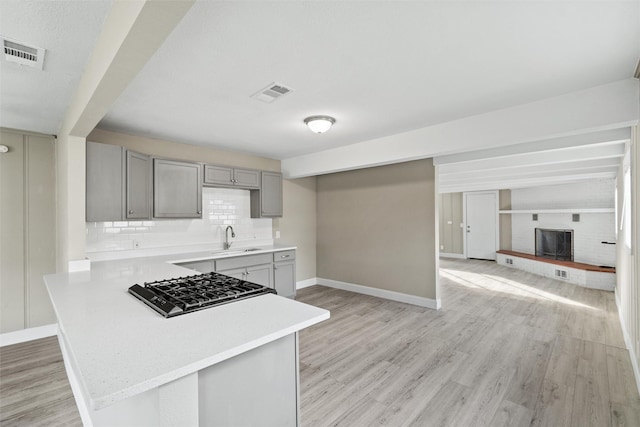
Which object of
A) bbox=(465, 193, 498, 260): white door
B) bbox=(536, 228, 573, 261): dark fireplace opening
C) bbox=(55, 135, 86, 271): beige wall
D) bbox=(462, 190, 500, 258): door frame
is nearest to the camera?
bbox=(55, 135, 86, 271): beige wall

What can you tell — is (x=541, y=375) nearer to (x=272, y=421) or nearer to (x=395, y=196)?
(x=272, y=421)

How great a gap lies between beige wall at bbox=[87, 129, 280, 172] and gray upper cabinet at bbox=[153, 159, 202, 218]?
32 centimetres

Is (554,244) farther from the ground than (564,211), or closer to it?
closer to it

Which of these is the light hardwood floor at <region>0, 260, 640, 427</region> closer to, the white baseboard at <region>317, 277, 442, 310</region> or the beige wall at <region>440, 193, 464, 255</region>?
the white baseboard at <region>317, 277, 442, 310</region>

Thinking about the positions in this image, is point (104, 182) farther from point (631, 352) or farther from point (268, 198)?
point (631, 352)

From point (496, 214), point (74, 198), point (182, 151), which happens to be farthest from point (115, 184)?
point (496, 214)

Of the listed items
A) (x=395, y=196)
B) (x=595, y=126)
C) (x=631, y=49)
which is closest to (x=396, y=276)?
(x=395, y=196)

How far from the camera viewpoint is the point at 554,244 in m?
7.46

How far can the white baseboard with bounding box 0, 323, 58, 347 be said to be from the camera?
337 centimetres

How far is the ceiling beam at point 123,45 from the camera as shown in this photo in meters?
1.19

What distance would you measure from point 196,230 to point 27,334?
2.19m

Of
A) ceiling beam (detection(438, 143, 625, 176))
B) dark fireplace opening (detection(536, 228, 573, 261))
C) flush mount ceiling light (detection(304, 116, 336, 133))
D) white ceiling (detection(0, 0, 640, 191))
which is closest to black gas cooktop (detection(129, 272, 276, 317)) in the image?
white ceiling (detection(0, 0, 640, 191))

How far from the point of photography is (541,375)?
2643mm

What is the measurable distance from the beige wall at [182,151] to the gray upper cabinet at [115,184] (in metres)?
0.42
